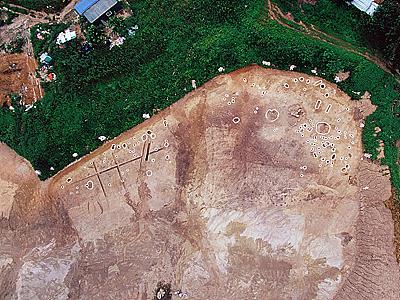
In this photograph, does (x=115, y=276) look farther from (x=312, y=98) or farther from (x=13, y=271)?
(x=312, y=98)

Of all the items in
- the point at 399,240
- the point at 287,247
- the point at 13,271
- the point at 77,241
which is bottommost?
the point at 13,271

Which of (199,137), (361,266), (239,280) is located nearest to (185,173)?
(199,137)

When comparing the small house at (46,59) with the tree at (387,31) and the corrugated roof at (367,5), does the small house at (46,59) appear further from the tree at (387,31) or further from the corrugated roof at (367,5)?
the tree at (387,31)

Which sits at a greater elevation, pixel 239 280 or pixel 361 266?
pixel 361 266

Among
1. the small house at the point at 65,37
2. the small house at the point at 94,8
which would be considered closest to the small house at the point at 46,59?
the small house at the point at 65,37

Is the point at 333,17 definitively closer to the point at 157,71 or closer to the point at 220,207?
the point at 157,71

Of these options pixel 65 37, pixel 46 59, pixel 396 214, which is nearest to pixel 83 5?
pixel 65 37
